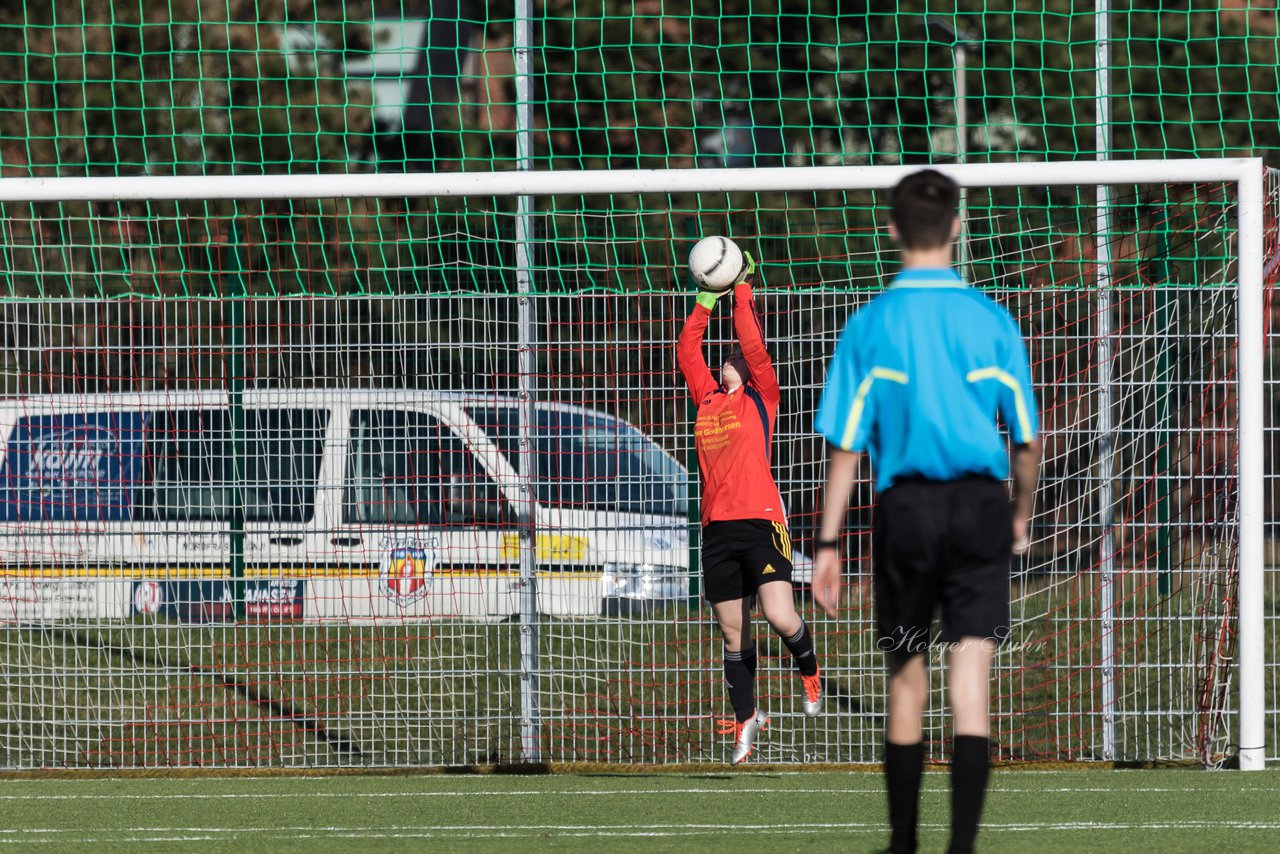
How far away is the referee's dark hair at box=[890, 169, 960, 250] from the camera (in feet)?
14.1

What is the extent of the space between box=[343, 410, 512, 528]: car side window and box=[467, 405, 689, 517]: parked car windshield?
0.20 m

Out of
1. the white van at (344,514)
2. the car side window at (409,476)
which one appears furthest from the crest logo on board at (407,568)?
the car side window at (409,476)

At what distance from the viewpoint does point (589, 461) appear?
8.12m

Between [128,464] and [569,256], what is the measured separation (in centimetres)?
336

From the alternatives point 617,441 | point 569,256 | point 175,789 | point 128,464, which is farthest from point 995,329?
point 569,256

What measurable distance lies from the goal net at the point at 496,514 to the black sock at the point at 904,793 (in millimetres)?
3781

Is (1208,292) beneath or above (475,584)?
above

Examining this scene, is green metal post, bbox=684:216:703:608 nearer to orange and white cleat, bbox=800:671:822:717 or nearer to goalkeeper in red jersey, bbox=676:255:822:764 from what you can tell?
goalkeeper in red jersey, bbox=676:255:822:764

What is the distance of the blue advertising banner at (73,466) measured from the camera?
8.24 m

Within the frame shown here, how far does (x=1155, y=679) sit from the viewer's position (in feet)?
26.3

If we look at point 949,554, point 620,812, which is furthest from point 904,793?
point 620,812

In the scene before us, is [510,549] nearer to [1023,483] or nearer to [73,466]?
[73,466]

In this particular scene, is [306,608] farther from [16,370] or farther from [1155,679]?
[1155,679]

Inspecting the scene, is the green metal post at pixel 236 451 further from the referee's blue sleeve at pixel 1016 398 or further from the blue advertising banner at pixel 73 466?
the referee's blue sleeve at pixel 1016 398
